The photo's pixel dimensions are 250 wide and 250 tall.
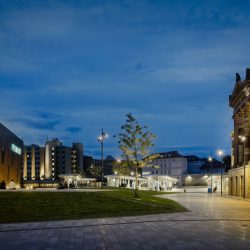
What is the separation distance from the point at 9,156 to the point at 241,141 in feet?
157

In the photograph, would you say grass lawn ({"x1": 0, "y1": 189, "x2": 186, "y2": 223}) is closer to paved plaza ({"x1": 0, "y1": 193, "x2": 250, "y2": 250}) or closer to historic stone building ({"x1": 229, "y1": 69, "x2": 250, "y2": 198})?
paved plaza ({"x1": 0, "y1": 193, "x2": 250, "y2": 250})

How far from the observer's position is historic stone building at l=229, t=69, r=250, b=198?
5772cm

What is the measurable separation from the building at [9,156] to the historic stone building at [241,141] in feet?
132

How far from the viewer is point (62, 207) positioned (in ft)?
89.6

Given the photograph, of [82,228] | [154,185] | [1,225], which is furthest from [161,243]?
[154,185]

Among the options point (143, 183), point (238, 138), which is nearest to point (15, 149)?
point (143, 183)

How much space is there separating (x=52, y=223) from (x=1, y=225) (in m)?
2.76

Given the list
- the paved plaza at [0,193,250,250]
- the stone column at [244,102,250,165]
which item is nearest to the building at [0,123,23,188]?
the stone column at [244,102,250,165]

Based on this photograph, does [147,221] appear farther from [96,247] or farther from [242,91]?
[242,91]

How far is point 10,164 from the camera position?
3209 inches

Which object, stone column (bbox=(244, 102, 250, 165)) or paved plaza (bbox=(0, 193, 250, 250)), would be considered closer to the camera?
paved plaza (bbox=(0, 193, 250, 250))

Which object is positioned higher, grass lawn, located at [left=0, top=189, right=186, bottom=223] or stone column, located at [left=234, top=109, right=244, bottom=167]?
stone column, located at [left=234, top=109, right=244, bottom=167]

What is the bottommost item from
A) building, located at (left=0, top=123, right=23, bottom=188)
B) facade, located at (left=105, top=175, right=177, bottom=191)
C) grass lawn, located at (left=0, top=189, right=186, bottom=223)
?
facade, located at (left=105, top=175, right=177, bottom=191)

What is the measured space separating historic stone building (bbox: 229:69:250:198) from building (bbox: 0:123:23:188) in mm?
40156
